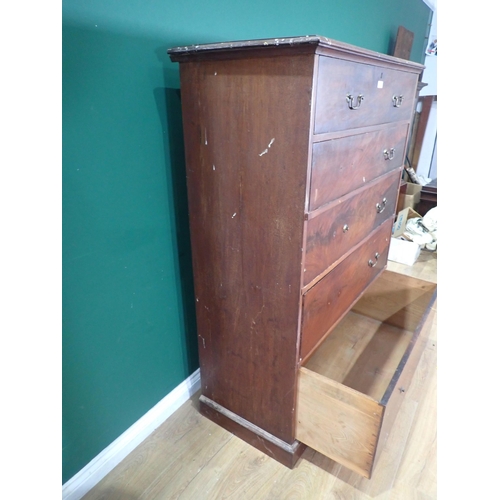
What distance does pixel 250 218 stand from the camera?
103 centimetres

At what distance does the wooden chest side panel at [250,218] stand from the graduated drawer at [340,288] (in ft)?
0.21

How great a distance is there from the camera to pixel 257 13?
4.47 feet

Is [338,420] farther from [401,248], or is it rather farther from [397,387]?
[401,248]

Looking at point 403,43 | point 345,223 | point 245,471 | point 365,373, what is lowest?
point 245,471

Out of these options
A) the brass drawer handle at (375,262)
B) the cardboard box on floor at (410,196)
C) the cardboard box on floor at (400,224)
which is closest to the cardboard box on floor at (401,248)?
the cardboard box on floor at (400,224)

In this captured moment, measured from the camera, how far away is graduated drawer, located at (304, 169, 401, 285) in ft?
3.32

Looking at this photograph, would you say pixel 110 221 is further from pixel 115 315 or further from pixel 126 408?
pixel 126 408

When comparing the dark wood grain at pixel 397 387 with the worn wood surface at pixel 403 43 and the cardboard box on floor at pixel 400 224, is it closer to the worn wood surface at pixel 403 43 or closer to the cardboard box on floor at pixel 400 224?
the cardboard box on floor at pixel 400 224

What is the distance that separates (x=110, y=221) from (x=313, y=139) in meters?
0.60

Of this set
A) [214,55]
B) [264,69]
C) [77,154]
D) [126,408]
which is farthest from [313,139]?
[126,408]

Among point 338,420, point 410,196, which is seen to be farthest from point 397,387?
point 410,196

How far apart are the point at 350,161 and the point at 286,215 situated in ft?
0.89

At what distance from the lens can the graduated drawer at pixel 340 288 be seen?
111 centimetres

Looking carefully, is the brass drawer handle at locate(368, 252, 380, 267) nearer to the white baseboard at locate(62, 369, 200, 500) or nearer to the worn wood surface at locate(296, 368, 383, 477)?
the worn wood surface at locate(296, 368, 383, 477)
